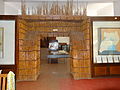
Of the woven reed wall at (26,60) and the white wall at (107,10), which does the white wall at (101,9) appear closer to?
the white wall at (107,10)

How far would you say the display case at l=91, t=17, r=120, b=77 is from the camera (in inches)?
196

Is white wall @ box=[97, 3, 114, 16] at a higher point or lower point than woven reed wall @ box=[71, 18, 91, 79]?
higher

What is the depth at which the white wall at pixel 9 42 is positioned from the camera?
15.4ft

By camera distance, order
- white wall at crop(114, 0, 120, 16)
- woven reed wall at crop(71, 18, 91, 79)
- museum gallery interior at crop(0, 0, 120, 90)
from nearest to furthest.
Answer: museum gallery interior at crop(0, 0, 120, 90) → woven reed wall at crop(71, 18, 91, 79) → white wall at crop(114, 0, 120, 16)

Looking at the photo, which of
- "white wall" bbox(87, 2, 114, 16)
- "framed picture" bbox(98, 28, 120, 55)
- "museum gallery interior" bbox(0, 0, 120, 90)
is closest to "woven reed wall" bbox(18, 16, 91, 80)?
"museum gallery interior" bbox(0, 0, 120, 90)

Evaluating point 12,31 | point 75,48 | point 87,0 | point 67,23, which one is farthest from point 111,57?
point 12,31

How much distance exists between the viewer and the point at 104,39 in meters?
5.02

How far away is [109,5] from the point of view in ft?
22.0

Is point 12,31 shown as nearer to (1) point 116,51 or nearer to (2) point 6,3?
(2) point 6,3

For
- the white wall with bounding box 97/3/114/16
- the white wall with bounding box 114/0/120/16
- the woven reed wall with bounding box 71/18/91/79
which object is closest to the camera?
the woven reed wall with bounding box 71/18/91/79

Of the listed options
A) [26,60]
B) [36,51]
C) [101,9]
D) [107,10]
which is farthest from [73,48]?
[101,9]

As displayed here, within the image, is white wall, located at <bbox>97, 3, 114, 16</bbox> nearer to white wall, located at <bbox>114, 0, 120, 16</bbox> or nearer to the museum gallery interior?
white wall, located at <bbox>114, 0, 120, 16</bbox>

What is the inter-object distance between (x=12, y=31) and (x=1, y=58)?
1.08 meters

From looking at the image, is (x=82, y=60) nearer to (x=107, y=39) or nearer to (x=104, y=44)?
(x=104, y=44)
